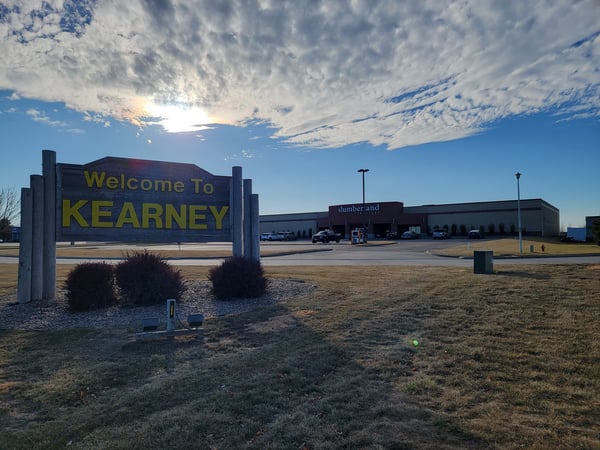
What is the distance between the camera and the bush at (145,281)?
9.27 meters

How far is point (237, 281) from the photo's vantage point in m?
9.81

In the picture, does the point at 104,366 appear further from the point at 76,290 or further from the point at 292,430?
the point at 76,290

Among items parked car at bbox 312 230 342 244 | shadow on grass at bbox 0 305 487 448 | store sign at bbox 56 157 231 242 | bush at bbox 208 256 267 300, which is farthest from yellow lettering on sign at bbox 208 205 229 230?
parked car at bbox 312 230 342 244

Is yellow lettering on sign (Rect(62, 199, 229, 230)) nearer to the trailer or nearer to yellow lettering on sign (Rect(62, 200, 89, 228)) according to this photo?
yellow lettering on sign (Rect(62, 200, 89, 228))

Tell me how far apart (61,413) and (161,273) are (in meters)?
5.71

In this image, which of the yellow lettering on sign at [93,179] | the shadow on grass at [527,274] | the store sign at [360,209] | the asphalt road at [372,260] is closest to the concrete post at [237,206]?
the yellow lettering on sign at [93,179]

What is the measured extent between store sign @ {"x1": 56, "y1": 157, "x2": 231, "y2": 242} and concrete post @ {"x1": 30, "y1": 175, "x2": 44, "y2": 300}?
0.40m

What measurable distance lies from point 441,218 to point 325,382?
214 ft

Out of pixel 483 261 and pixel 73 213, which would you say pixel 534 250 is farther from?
pixel 73 213

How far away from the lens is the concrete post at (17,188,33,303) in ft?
31.8

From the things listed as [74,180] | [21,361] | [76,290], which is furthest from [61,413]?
[74,180]

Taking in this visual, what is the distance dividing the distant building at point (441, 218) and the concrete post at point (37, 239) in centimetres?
5925

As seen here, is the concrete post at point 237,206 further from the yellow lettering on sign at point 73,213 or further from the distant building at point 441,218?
the distant building at point 441,218

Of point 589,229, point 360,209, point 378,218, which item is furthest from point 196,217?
point 360,209
